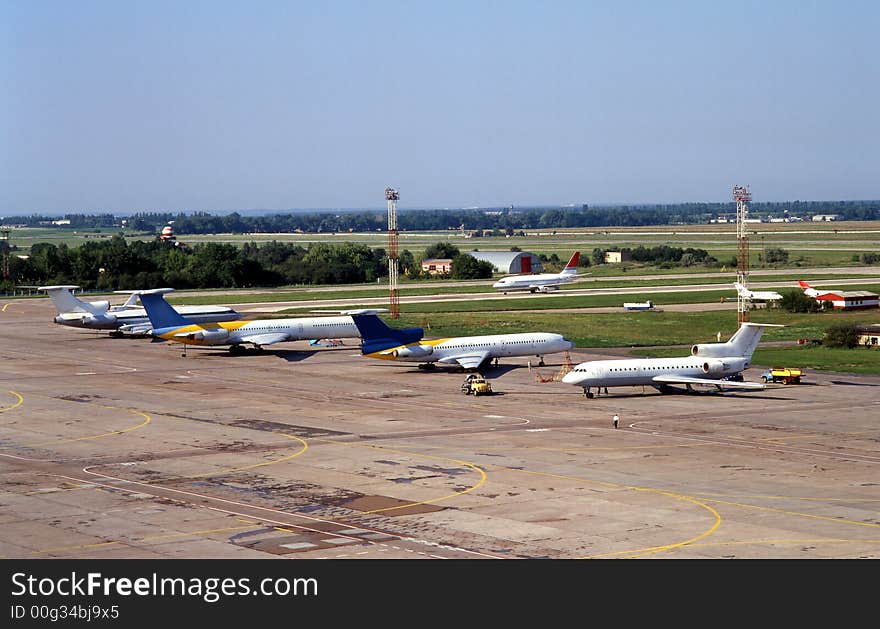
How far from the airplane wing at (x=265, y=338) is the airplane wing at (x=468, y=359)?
23683 mm

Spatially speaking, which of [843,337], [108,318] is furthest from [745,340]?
[108,318]

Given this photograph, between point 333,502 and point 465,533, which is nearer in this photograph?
point 465,533

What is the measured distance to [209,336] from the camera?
11875cm

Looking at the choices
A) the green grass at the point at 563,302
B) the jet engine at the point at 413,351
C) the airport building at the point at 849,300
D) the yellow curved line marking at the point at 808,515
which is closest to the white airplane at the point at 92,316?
the green grass at the point at 563,302

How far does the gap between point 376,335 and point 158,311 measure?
2902 cm

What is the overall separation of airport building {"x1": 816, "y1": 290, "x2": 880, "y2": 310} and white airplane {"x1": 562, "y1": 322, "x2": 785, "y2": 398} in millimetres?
64598

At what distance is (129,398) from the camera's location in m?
90.9

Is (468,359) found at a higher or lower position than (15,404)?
higher

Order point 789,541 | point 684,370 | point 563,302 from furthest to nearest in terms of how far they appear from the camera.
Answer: point 563,302 → point 684,370 → point 789,541

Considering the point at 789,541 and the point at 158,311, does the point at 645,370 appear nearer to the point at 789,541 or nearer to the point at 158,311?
the point at 789,541

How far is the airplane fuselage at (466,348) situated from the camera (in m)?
102
